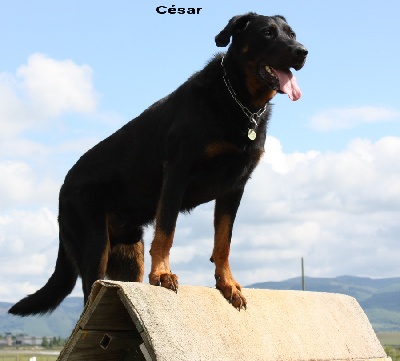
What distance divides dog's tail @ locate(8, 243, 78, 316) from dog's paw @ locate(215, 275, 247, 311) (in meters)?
1.44

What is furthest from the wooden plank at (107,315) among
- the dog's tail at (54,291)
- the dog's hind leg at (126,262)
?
the dog's tail at (54,291)

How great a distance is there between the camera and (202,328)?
4.76m

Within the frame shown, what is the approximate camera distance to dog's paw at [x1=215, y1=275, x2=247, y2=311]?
17.4ft

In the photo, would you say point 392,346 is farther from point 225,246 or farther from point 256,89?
point 256,89

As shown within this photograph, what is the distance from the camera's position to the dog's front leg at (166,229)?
480 cm

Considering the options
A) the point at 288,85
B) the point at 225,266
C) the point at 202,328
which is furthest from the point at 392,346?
the point at 202,328

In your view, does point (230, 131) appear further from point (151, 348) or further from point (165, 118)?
point (151, 348)

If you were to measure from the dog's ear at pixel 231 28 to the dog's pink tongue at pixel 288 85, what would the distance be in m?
0.44

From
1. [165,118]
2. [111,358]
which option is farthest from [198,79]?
[111,358]

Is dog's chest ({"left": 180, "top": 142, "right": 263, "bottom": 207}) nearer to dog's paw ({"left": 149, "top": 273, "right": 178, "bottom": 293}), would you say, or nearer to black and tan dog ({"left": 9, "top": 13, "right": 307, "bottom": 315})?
black and tan dog ({"left": 9, "top": 13, "right": 307, "bottom": 315})

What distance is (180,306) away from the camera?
4.71 m

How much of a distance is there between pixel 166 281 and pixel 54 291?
177cm

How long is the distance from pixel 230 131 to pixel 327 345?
205cm

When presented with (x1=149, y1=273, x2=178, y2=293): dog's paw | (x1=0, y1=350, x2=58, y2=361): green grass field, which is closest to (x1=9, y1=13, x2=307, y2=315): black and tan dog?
(x1=149, y1=273, x2=178, y2=293): dog's paw
